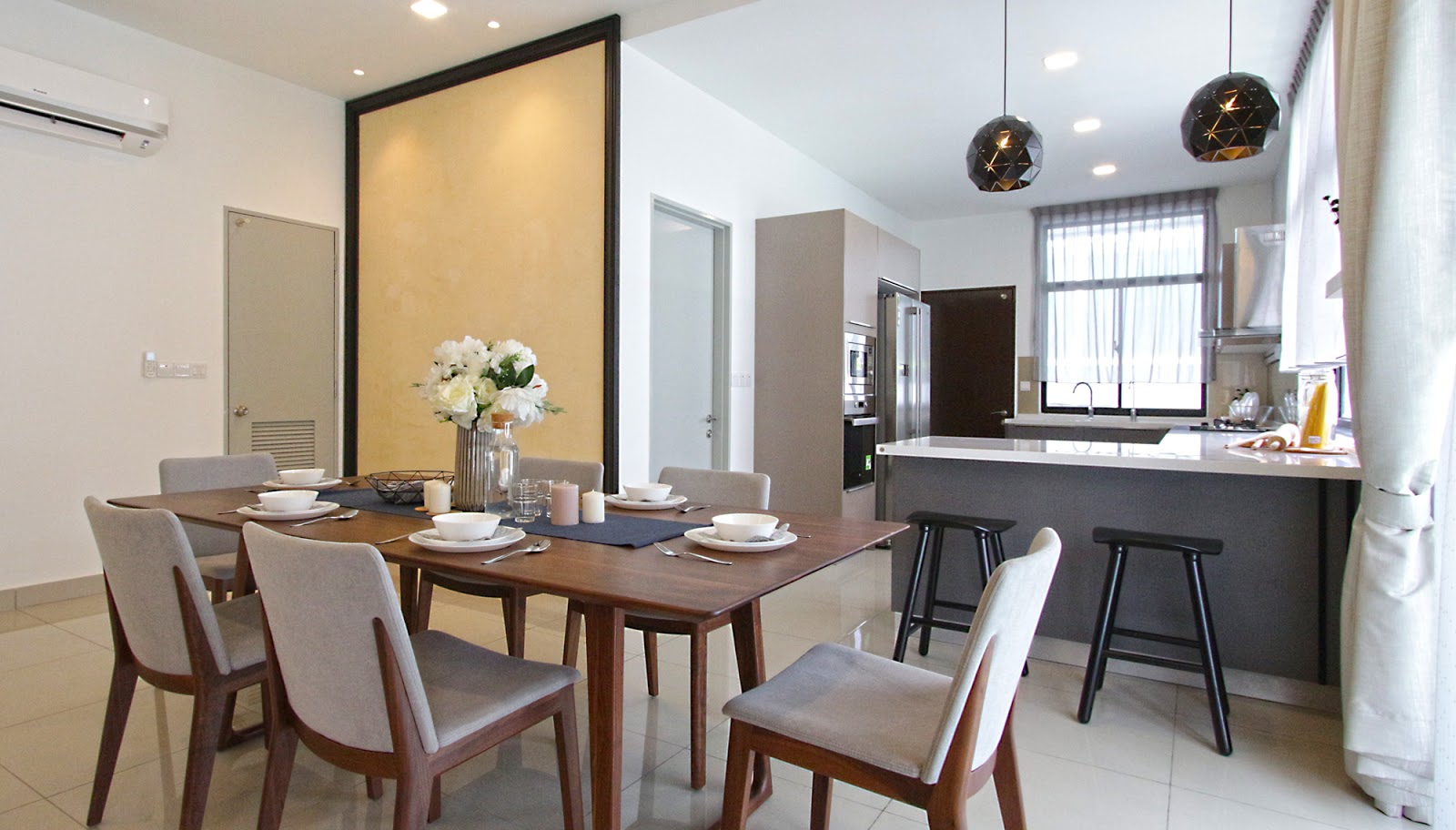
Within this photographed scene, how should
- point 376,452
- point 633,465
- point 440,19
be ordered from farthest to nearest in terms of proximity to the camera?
point 376,452 → point 633,465 → point 440,19

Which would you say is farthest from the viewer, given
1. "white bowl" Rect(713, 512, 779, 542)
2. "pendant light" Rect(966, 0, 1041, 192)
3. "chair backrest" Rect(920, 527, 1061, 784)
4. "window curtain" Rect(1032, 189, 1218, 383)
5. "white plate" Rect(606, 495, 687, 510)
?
"window curtain" Rect(1032, 189, 1218, 383)

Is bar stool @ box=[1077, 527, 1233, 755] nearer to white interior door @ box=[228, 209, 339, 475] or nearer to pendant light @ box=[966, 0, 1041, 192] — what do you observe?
pendant light @ box=[966, 0, 1041, 192]

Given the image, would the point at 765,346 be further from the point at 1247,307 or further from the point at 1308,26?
the point at 1308,26

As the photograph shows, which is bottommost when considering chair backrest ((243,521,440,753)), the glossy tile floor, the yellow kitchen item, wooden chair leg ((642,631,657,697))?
the glossy tile floor

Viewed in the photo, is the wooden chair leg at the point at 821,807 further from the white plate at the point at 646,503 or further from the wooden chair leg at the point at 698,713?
the white plate at the point at 646,503

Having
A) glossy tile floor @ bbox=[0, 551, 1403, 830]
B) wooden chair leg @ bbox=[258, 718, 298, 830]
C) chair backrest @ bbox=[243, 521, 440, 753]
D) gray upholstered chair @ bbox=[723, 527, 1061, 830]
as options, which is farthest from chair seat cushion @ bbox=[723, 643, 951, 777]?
wooden chair leg @ bbox=[258, 718, 298, 830]

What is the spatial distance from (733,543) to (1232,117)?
2.38m

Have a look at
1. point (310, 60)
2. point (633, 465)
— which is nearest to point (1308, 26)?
point (633, 465)

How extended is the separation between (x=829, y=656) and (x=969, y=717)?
50 cm

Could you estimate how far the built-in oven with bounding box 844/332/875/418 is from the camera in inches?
200

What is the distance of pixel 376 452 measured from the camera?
5.03 metres

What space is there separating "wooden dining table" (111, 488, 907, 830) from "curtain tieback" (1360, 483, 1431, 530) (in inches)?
51.4

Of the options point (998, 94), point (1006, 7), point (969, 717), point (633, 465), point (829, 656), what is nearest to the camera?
point (969, 717)

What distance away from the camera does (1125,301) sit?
Result: 22.6 feet
